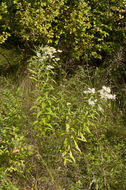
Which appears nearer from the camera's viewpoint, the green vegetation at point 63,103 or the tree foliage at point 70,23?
the green vegetation at point 63,103

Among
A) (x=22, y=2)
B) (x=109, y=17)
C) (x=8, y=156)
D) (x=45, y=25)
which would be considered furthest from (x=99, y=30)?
(x=8, y=156)

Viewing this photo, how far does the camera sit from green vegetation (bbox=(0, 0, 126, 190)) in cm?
243

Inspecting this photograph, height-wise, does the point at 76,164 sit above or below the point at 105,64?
below

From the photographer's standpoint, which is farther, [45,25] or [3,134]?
[45,25]

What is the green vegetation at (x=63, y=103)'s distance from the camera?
243 cm

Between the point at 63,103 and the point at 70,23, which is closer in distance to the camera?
the point at 63,103

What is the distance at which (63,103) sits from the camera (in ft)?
9.99

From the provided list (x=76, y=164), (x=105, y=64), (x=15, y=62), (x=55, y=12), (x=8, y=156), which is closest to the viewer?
(x=8, y=156)

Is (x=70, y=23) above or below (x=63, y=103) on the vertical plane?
above

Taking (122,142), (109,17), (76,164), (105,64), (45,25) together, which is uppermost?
(109,17)

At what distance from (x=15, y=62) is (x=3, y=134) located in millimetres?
3533

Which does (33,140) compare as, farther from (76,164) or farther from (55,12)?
(55,12)

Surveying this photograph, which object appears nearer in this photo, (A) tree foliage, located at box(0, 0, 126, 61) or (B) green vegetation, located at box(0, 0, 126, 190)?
(B) green vegetation, located at box(0, 0, 126, 190)

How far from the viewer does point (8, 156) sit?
239 cm
